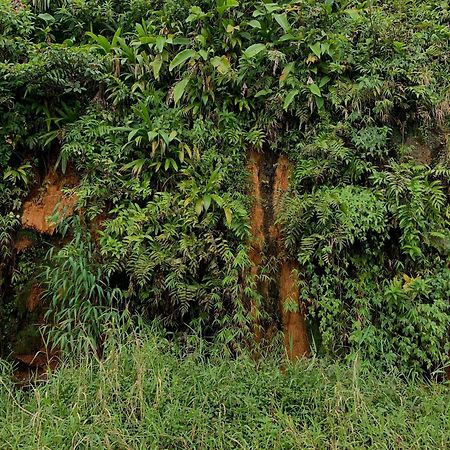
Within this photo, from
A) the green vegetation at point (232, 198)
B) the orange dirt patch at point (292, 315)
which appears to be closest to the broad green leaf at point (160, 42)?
the green vegetation at point (232, 198)

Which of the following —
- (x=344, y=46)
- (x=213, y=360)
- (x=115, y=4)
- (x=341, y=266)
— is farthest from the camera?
(x=115, y=4)

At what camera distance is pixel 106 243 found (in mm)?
4164

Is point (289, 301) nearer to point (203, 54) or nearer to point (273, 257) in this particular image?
point (273, 257)

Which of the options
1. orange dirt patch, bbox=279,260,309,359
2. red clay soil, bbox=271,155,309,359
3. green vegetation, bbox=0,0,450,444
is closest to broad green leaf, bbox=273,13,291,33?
green vegetation, bbox=0,0,450,444

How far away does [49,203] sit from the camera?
466cm

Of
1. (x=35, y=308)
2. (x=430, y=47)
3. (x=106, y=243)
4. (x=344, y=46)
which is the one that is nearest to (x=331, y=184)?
(x=344, y=46)

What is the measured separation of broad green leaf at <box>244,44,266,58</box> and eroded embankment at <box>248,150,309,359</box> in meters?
0.95

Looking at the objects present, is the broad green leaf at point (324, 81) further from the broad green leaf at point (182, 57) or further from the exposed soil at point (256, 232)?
the broad green leaf at point (182, 57)

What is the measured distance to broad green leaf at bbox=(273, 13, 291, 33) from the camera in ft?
15.0

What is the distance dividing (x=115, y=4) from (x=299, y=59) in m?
2.41

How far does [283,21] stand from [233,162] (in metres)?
1.54

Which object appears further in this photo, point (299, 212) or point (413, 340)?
point (299, 212)

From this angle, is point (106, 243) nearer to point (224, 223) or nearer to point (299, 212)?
point (224, 223)

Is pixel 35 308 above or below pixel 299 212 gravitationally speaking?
below
